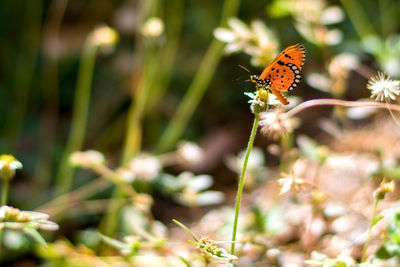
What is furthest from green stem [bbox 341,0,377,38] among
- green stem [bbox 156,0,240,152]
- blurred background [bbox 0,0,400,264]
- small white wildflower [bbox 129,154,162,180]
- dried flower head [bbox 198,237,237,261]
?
dried flower head [bbox 198,237,237,261]

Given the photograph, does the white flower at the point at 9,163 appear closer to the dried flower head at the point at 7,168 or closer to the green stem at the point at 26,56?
the dried flower head at the point at 7,168

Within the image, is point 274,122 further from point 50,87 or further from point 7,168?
point 50,87

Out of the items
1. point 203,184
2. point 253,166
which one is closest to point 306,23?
point 253,166

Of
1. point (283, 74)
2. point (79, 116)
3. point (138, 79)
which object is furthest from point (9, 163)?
point (79, 116)

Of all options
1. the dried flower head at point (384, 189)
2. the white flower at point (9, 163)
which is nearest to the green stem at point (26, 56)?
the white flower at point (9, 163)

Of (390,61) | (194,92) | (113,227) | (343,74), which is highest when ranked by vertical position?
(194,92)

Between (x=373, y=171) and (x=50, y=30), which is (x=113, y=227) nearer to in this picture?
(x=373, y=171)

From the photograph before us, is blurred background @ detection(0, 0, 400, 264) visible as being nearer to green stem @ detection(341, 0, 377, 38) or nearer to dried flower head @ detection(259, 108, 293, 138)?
green stem @ detection(341, 0, 377, 38)
